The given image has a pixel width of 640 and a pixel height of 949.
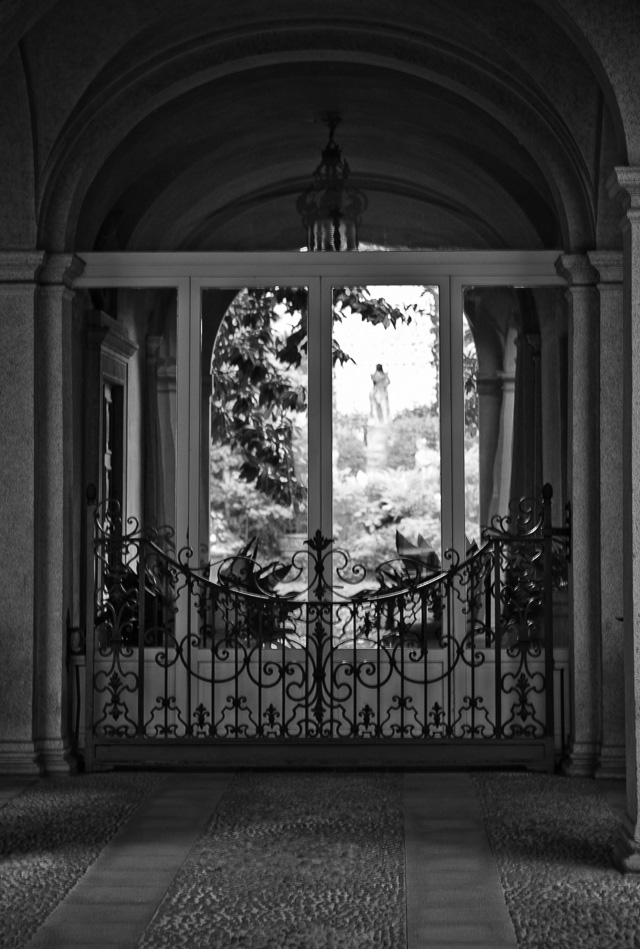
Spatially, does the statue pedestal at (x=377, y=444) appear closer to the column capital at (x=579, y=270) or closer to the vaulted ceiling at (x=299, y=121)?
the vaulted ceiling at (x=299, y=121)

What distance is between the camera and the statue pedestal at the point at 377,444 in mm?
7867

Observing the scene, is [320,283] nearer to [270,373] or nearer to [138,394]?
[270,373]

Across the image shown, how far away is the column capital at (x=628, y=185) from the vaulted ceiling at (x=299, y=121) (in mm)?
1749

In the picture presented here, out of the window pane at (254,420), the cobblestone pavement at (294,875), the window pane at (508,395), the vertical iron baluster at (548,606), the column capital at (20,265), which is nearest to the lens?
the cobblestone pavement at (294,875)

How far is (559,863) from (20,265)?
452cm

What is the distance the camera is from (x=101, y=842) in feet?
18.0

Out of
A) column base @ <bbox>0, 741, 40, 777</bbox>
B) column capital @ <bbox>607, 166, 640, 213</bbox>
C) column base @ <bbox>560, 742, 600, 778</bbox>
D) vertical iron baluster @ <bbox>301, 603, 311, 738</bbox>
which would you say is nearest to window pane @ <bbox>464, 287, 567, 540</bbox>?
vertical iron baluster @ <bbox>301, 603, 311, 738</bbox>

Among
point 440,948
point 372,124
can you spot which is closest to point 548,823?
point 440,948

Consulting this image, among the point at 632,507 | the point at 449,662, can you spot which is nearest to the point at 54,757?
the point at 449,662

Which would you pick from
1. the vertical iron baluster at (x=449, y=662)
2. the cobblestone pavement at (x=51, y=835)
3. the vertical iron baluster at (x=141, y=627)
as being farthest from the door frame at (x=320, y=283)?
the cobblestone pavement at (x=51, y=835)

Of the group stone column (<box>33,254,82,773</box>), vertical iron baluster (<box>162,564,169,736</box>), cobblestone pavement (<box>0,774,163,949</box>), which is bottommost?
cobblestone pavement (<box>0,774,163,949</box>)

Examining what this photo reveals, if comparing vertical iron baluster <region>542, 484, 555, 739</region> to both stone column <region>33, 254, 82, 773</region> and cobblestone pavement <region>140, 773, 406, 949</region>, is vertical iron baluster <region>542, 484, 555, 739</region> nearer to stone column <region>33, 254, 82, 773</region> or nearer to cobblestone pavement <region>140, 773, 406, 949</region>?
cobblestone pavement <region>140, 773, 406, 949</region>

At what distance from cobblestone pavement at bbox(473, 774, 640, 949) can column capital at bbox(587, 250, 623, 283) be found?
9.66ft

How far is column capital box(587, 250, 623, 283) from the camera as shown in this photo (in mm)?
7000
